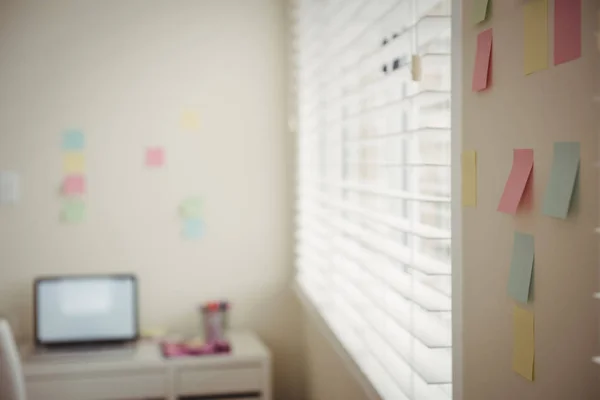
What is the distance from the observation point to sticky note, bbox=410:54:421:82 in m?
1.59

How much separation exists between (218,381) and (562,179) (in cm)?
234

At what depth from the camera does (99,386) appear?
3.05 meters

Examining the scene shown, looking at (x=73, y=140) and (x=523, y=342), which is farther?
(x=73, y=140)

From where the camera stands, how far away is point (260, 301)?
3619 millimetres

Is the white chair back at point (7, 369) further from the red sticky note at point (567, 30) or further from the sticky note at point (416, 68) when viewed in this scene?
the red sticky note at point (567, 30)

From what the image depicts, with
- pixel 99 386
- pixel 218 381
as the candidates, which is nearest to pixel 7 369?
pixel 99 386

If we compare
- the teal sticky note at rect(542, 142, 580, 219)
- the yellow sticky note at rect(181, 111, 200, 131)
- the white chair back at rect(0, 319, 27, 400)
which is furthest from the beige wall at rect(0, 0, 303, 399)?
the teal sticky note at rect(542, 142, 580, 219)

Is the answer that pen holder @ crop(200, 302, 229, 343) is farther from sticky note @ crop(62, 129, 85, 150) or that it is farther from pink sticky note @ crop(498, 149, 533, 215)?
pink sticky note @ crop(498, 149, 533, 215)

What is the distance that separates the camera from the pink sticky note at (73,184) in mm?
3453

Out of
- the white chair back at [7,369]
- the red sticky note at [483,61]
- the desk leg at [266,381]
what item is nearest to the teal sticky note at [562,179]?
the red sticky note at [483,61]

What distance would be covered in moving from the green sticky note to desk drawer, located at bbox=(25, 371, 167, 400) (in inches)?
28.6

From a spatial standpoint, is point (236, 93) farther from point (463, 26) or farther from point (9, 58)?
point (463, 26)

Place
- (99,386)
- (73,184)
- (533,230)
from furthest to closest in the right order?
(73,184)
(99,386)
(533,230)

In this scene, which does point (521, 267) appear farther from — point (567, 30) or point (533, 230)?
point (567, 30)
